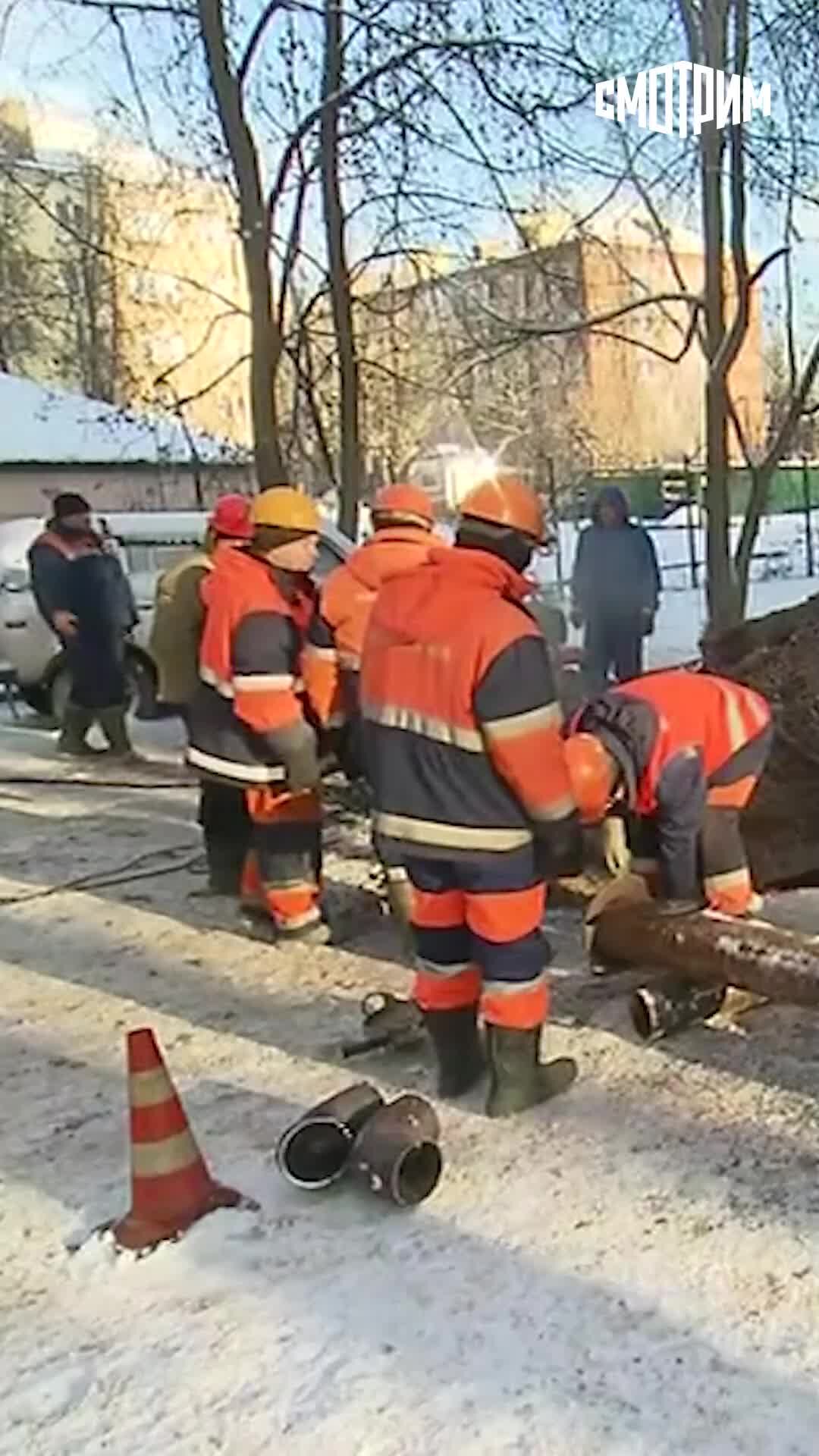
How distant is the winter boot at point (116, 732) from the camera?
11023 mm

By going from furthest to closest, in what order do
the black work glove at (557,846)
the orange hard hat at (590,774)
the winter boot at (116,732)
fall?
1. the winter boot at (116,732)
2. the orange hard hat at (590,774)
3. the black work glove at (557,846)

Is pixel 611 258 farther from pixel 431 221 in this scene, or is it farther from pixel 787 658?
pixel 787 658

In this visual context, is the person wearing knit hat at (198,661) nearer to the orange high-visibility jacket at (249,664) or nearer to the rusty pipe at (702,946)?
the orange high-visibility jacket at (249,664)

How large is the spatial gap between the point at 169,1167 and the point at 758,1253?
1288 mm

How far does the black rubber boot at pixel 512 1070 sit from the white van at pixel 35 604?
313 inches

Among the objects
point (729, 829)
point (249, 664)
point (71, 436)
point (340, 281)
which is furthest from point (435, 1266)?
point (71, 436)

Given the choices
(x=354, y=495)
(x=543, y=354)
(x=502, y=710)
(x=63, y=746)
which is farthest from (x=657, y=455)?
(x=502, y=710)

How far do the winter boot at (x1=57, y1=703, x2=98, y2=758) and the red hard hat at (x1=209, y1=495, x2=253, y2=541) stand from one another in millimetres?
4578

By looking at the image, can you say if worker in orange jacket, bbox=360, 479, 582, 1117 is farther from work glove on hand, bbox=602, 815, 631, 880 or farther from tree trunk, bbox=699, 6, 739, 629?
tree trunk, bbox=699, 6, 739, 629

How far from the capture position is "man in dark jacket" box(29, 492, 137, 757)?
10711mm

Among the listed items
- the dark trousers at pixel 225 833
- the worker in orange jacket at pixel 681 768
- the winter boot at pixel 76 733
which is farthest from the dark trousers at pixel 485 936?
the winter boot at pixel 76 733

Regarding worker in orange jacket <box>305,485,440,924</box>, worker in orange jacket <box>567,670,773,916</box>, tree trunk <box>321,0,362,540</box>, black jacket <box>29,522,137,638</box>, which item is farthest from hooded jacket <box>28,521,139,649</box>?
worker in orange jacket <box>567,670,773,916</box>

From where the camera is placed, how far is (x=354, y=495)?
14.2m

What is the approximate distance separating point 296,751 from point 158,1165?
2.38m
